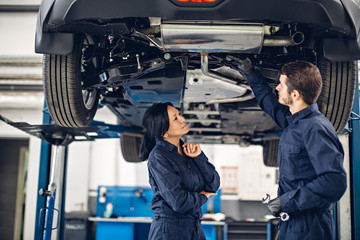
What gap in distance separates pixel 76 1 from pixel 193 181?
1.04 metres

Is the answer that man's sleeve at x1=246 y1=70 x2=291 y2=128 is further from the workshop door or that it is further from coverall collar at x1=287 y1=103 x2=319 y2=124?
the workshop door

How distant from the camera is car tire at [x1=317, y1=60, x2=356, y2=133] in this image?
6.45 ft

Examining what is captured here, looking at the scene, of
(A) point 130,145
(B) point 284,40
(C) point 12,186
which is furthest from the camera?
(C) point 12,186

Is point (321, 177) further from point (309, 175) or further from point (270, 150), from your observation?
point (270, 150)

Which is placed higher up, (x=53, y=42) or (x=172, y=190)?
(x=53, y=42)

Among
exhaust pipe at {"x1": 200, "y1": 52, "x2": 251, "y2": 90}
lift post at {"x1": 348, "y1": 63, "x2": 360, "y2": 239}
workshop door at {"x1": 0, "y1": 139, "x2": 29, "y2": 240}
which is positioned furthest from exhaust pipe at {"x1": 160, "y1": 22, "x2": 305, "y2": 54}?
workshop door at {"x1": 0, "y1": 139, "x2": 29, "y2": 240}

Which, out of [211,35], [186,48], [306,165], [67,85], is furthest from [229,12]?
[67,85]

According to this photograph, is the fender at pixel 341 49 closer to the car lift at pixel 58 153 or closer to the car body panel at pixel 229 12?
the car body panel at pixel 229 12

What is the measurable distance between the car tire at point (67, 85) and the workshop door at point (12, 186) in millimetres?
8102

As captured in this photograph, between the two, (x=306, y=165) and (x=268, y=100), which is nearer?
(x=306, y=165)

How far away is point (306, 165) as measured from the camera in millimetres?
1503

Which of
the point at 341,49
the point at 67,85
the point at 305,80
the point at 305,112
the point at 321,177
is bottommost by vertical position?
the point at 321,177

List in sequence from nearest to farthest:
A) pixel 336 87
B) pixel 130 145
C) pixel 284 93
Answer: pixel 284 93 → pixel 336 87 → pixel 130 145

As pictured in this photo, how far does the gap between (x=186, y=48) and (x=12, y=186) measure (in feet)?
31.6
